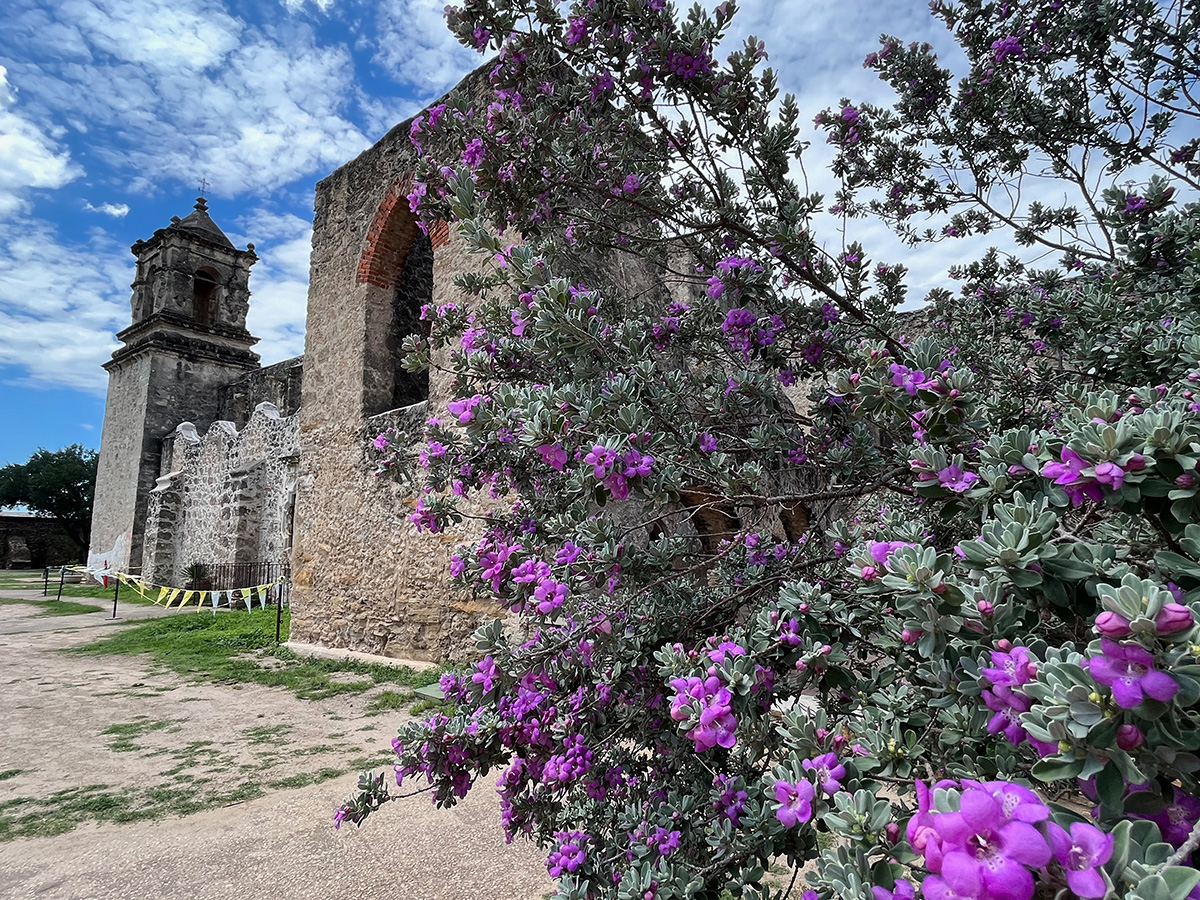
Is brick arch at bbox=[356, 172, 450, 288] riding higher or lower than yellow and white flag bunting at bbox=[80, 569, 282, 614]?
higher

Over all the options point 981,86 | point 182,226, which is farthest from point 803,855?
point 182,226

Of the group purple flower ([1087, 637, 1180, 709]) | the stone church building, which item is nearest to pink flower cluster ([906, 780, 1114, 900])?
purple flower ([1087, 637, 1180, 709])

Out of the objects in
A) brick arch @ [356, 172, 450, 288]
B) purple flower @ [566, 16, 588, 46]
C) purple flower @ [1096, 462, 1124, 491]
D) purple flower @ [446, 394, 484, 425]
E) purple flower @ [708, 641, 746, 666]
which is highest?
brick arch @ [356, 172, 450, 288]

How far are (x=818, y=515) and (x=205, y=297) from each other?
22.6 metres

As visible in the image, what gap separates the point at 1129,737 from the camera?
62 centimetres

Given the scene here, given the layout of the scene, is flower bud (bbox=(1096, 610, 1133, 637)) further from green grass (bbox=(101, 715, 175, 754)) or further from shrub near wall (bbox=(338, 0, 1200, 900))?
green grass (bbox=(101, 715, 175, 754))

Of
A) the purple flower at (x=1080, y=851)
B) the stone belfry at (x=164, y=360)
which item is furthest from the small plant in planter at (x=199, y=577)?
the purple flower at (x=1080, y=851)

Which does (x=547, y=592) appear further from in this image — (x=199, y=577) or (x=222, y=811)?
(x=199, y=577)

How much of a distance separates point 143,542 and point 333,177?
44.5 feet

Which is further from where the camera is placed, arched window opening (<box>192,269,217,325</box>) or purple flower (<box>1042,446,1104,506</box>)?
arched window opening (<box>192,269,217,325</box>)

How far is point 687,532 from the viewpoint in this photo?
4.51 metres

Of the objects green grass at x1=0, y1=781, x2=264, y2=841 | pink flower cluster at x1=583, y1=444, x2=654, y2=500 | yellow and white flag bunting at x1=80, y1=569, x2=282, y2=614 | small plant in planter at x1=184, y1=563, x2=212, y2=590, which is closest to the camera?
pink flower cluster at x1=583, y1=444, x2=654, y2=500

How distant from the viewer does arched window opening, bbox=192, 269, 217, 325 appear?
19.1 m

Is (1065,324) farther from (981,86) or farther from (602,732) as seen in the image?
(602,732)
